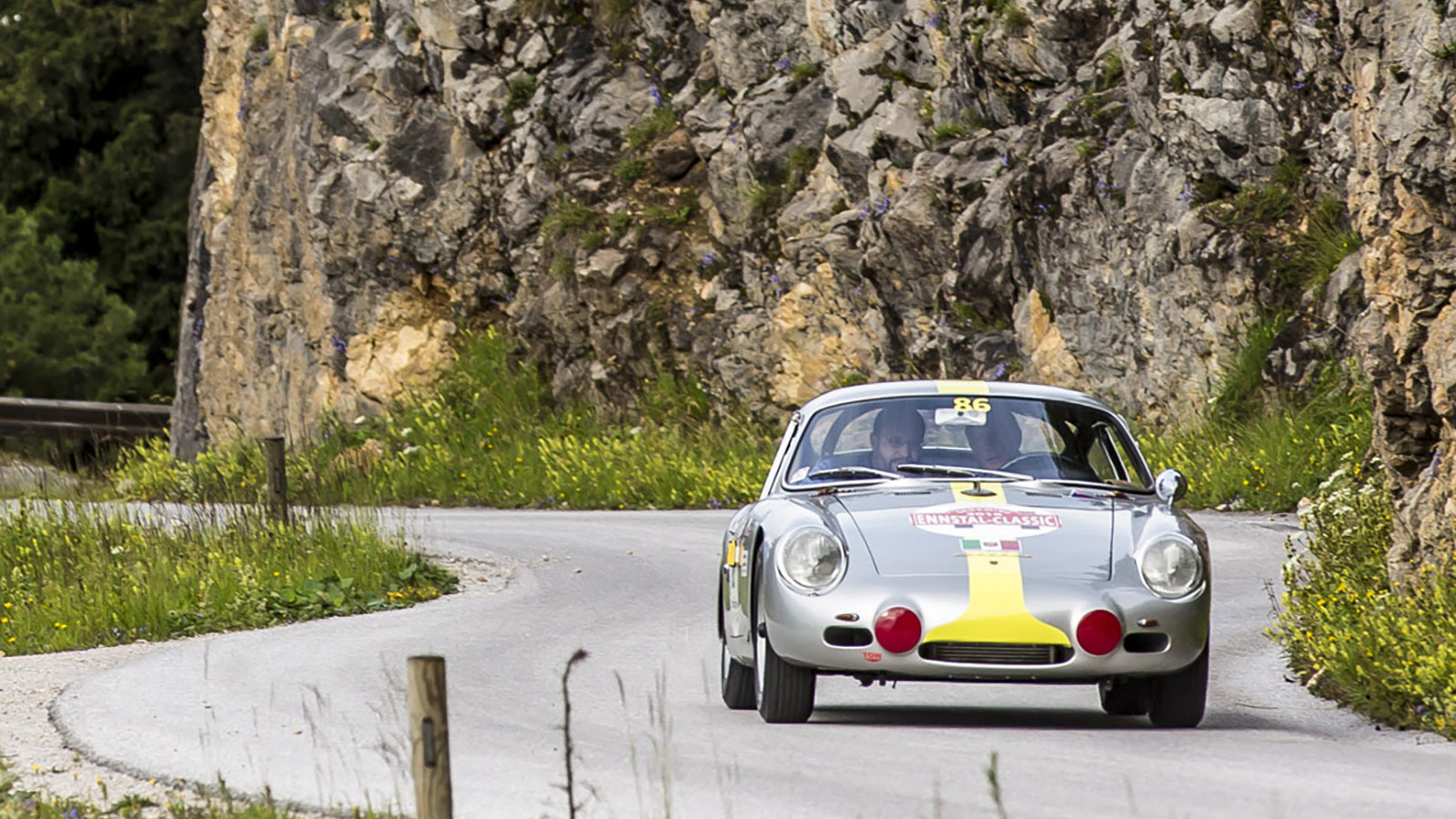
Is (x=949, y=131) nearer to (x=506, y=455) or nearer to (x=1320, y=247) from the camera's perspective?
(x=1320, y=247)

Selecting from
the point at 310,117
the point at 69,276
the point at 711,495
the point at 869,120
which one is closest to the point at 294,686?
the point at 711,495

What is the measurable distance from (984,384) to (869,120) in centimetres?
1718

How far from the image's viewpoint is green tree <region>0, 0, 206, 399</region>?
173ft

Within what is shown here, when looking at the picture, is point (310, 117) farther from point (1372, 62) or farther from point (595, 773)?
point (595, 773)

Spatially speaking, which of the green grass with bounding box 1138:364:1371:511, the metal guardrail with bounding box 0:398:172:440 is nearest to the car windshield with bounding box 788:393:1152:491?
the green grass with bounding box 1138:364:1371:511

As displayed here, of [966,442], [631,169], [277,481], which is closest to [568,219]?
[631,169]

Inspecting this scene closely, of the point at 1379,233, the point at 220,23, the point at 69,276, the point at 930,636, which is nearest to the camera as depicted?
the point at 930,636

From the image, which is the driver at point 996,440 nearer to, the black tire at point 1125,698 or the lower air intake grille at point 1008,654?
the black tire at point 1125,698

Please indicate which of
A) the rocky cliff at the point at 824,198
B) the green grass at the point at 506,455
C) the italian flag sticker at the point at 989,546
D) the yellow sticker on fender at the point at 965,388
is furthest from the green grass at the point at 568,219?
the italian flag sticker at the point at 989,546

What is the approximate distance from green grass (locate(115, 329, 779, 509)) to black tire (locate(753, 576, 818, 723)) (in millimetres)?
11817

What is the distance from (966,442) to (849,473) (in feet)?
1.99

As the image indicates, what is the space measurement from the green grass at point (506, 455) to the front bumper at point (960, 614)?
12.3 metres

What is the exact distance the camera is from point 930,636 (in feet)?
27.3

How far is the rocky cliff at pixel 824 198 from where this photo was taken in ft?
63.2
